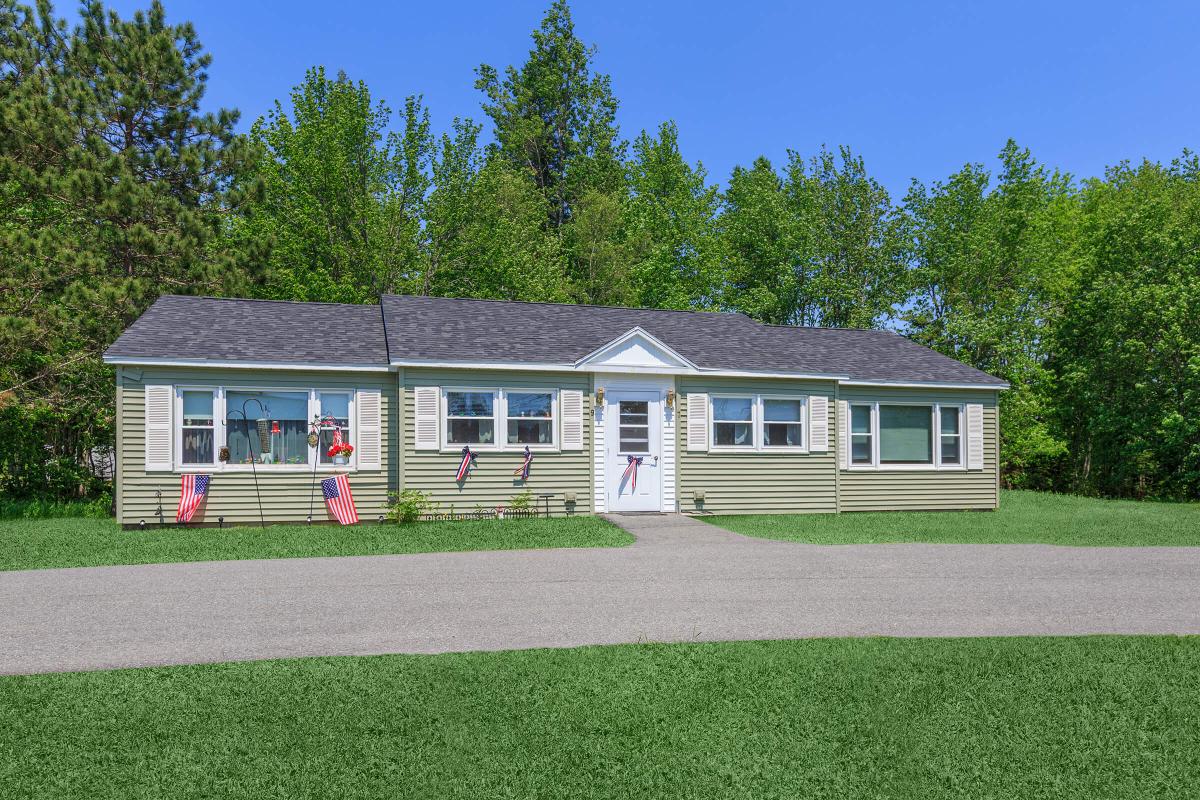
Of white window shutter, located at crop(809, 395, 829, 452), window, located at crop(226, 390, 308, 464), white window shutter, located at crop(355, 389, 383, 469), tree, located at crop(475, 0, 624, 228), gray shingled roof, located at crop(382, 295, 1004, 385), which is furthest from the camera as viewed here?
tree, located at crop(475, 0, 624, 228)

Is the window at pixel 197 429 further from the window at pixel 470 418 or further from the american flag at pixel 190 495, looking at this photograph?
the window at pixel 470 418

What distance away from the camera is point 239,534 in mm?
12336

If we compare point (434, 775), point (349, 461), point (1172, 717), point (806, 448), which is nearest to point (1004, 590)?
point (1172, 717)

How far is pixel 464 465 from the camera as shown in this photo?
14.5m

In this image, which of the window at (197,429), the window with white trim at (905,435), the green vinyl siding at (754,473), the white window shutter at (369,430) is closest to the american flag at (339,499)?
the white window shutter at (369,430)

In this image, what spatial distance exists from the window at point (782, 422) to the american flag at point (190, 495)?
966 cm

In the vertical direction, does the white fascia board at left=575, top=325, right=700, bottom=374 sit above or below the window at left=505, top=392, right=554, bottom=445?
above

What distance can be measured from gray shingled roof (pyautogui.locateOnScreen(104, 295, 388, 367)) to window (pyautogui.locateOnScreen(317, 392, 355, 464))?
2.06ft

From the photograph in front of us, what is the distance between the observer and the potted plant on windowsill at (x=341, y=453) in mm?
14078

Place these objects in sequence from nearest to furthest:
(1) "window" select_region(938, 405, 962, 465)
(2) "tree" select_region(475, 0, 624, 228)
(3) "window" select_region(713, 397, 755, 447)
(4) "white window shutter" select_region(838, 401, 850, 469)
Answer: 1. (3) "window" select_region(713, 397, 755, 447)
2. (4) "white window shutter" select_region(838, 401, 850, 469)
3. (1) "window" select_region(938, 405, 962, 465)
4. (2) "tree" select_region(475, 0, 624, 228)

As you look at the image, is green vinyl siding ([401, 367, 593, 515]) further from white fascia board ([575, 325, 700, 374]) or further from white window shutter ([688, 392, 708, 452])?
white window shutter ([688, 392, 708, 452])

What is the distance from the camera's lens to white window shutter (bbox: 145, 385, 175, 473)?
1355 centimetres

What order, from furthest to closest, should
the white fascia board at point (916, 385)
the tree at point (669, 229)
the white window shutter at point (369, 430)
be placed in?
1. the tree at point (669, 229)
2. the white fascia board at point (916, 385)
3. the white window shutter at point (369, 430)

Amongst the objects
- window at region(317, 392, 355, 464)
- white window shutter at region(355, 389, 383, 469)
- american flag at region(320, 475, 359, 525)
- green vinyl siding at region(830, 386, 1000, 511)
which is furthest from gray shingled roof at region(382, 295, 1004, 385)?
american flag at region(320, 475, 359, 525)
